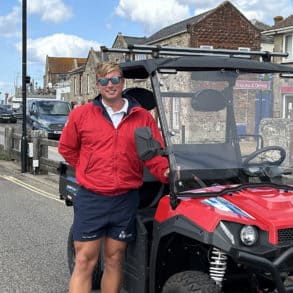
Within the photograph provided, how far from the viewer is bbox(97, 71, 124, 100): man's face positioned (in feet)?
12.0

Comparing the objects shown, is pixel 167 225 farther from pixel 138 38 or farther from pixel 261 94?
pixel 138 38

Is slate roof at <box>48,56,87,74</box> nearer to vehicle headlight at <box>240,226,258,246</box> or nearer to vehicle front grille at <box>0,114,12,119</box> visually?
vehicle front grille at <box>0,114,12,119</box>

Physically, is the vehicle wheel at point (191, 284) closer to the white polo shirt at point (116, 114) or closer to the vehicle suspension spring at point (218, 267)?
the vehicle suspension spring at point (218, 267)

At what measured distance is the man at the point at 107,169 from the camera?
12.0 feet

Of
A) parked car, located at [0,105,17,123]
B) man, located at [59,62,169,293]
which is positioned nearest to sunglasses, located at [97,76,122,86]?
man, located at [59,62,169,293]

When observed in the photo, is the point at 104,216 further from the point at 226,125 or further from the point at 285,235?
the point at 285,235

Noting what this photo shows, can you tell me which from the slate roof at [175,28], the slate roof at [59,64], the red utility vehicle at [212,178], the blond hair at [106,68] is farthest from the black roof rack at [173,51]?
the slate roof at [59,64]

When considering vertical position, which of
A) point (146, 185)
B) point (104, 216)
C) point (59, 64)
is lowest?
point (104, 216)

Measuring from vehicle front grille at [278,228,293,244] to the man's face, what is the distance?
146 centimetres

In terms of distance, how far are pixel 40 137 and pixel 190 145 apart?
1049 cm

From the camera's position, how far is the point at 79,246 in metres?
3.77

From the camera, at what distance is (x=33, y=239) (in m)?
7.12

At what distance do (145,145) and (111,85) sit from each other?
0.62 metres

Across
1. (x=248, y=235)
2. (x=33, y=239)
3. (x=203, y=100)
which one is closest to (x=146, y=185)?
(x=203, y=100)
